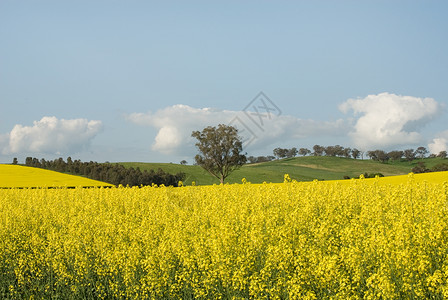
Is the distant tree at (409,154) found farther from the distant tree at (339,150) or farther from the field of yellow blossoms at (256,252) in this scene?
the field of yellow blossoms at (256,252)

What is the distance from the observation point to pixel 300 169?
10406cm

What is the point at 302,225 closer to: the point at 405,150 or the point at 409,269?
the point at 409,269

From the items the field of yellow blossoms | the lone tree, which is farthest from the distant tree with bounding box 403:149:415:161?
the field of yellow blossoms

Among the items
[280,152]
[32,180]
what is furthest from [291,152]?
[32,180]

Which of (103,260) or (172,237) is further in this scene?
(103,260)

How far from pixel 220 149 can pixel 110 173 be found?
15.7m

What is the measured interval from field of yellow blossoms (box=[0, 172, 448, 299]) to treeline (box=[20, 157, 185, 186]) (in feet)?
129

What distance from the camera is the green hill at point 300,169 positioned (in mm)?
82925

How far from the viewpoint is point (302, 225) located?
30.6 ft

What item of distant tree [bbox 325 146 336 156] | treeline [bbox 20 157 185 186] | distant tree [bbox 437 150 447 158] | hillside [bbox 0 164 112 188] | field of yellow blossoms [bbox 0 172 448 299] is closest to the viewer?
field of yellow blossoms [bbox 0 172 448 299]

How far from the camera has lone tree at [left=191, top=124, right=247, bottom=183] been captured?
57594 mm

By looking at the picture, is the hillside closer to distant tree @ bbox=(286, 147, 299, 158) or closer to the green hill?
the green hill

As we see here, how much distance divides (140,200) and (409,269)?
42.1ft

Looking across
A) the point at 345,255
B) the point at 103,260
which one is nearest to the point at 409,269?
the point at 345,255
